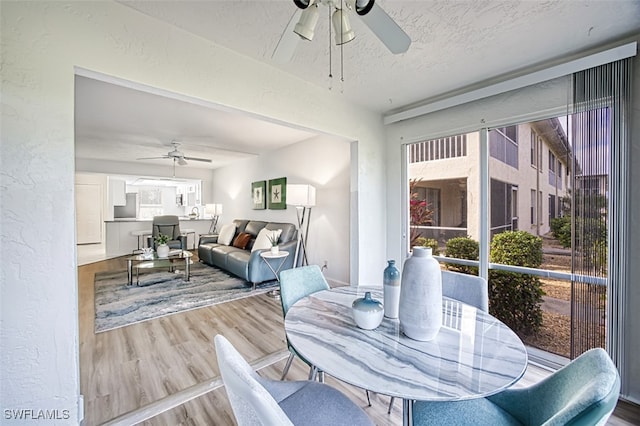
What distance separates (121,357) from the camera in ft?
7.30

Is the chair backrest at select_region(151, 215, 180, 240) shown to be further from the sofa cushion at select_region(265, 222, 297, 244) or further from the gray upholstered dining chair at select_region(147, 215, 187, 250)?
the sofa cushion at select_region(265, 222, 297, 244)

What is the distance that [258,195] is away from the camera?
585 centimetres

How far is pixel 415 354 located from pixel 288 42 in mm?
1516

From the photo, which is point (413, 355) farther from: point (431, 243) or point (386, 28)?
point (431, 243)

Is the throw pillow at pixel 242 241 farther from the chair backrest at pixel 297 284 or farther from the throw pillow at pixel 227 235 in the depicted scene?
the chair backrest at pixel 297 284

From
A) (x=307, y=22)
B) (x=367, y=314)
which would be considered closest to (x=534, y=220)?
(x=367, y=314)

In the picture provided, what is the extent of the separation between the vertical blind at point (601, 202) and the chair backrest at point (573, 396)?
1.39 meters

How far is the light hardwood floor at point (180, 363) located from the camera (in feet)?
5.42

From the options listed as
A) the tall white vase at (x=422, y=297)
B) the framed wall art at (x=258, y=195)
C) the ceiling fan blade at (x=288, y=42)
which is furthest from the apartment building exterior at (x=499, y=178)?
the framed wall art at (x=258, y=195)

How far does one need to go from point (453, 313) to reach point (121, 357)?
257 cm

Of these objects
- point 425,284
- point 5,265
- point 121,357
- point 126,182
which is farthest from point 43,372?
point 126,182

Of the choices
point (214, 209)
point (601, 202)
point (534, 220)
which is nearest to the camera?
point (601, 202)

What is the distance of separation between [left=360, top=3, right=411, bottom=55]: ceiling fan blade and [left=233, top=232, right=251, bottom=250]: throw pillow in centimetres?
433

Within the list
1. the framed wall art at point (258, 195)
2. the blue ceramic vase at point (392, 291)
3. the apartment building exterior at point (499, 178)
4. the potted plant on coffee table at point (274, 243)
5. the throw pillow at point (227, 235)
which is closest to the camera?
the blue ceramic vase at point (392, 291)
